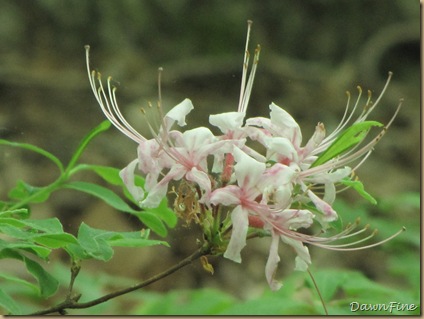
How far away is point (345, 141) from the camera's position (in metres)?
→ 1.08

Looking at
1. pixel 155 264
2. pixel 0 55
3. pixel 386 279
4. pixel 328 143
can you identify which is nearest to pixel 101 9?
pixel 0 55

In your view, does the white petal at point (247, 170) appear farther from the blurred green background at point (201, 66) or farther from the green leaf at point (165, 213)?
the blurred green background at point (201, 66)

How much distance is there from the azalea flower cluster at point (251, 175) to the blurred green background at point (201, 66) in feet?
8.46

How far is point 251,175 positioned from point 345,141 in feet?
0.42

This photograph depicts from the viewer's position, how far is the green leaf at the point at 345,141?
1.07 metres

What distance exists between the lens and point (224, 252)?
1.12 metres

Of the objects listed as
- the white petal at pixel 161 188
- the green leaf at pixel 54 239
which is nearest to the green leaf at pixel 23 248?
the green leaf at pixel 54 239

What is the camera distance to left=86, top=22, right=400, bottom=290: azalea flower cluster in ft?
3.51

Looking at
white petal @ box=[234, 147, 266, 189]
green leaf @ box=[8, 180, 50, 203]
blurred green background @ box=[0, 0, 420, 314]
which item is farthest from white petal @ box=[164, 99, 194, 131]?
blurred green background @ box=[0, 0, 420, 314]

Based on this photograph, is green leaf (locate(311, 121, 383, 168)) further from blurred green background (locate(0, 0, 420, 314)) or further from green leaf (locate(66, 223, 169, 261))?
blurred green background (locate(0, 0, 420, 314))

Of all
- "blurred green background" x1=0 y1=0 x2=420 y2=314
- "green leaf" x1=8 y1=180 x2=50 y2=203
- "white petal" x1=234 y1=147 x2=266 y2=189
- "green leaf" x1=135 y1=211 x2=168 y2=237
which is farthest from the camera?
"blurred green background" x1=0 y1=0 x2=420 y2=314

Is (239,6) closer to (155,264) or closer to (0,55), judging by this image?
(0,55)

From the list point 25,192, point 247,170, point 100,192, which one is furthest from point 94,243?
point 25,192

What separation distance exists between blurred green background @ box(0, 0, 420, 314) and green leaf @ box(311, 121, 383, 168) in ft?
8.59
